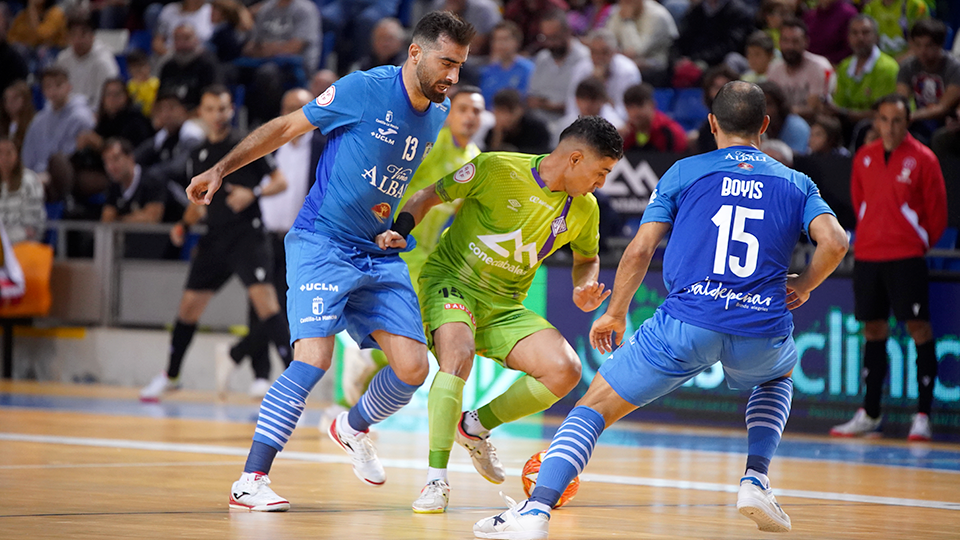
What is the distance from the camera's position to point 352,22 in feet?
51.3

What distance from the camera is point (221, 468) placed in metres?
6.87

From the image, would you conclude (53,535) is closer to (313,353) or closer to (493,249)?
(313,353)

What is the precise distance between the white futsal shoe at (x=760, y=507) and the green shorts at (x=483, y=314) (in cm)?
165

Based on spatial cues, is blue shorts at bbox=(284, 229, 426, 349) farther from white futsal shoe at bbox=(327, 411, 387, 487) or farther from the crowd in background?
the crowd in background

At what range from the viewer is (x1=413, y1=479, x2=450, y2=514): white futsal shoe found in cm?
531

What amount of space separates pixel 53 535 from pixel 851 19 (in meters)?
10.2

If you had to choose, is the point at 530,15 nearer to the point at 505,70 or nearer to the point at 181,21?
the point at 505,70

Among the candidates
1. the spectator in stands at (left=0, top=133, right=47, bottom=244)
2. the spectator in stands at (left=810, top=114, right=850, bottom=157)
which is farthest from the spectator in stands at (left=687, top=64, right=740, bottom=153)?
the spectator in stands at (left=0, top=133, right=47, bottom=244)

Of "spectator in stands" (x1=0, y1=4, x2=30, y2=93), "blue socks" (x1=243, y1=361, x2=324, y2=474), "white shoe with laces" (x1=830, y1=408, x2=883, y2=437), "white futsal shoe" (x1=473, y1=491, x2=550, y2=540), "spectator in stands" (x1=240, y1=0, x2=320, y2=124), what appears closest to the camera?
"white futsal shoe" (x1=473, y1=491, x2=550, y2=540)

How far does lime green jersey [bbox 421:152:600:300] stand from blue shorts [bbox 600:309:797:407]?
4.65 feet

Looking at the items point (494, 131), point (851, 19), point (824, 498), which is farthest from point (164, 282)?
point (824, 498)

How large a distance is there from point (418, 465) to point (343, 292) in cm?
231

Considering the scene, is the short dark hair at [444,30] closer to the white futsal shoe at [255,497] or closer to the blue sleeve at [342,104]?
the blue sleeve at [342,104]

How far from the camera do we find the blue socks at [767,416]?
198 inches
